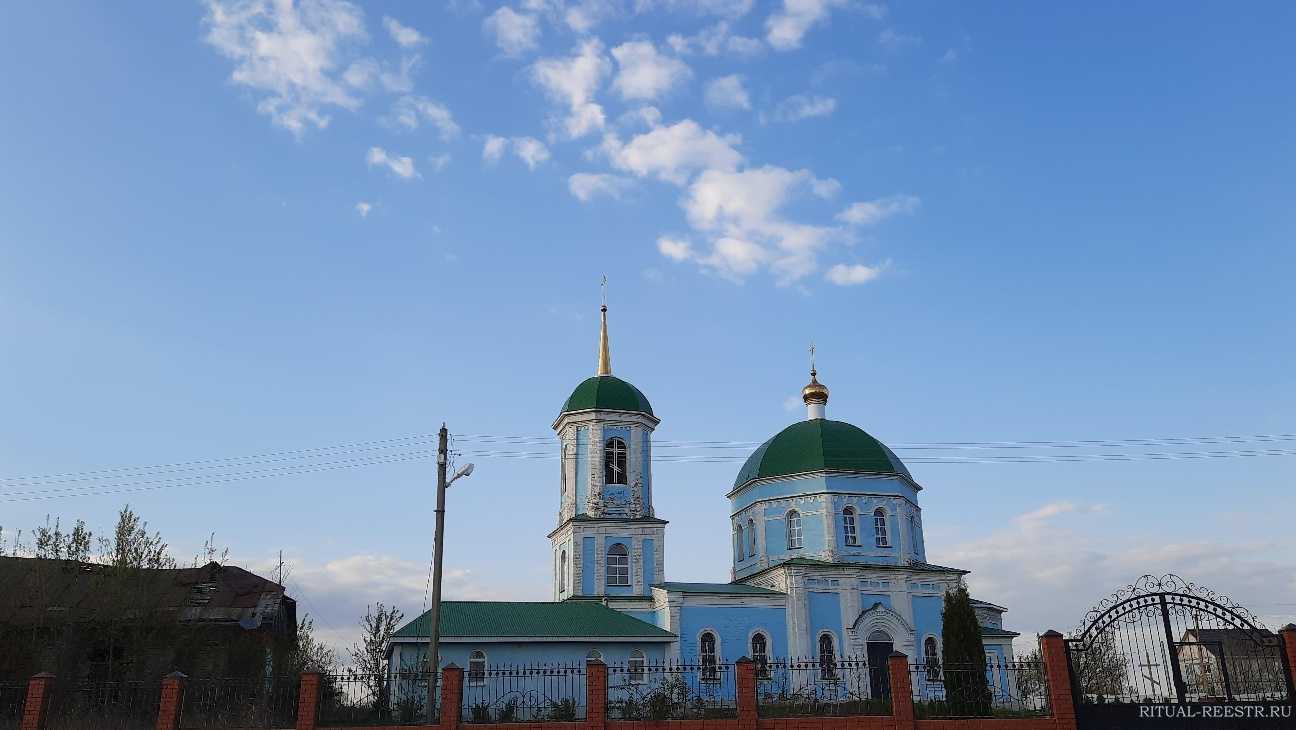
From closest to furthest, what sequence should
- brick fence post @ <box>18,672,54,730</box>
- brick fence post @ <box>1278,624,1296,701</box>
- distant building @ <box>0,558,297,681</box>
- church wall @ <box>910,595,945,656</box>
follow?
1. brick fence post @ <box>1278,624,1296,701</box>
2. brick fence post @ <box>18,672,54,730</box>
3. distant building @ <box>0,558,297,681</box>
4. church wall @ <box>910,595,945,656</box>

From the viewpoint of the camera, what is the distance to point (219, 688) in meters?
20.1

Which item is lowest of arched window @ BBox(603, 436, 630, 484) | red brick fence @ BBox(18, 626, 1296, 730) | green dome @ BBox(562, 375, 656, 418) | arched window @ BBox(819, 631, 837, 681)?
red brick fence @ BBox(18, 626, 1296, 730)

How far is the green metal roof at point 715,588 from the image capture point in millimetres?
30547

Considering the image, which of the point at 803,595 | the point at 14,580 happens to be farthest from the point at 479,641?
the point at 14,580

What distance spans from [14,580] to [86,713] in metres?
8.19

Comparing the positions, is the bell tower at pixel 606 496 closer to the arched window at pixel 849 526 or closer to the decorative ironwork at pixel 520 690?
the decorative ironwork at pixel 520 690

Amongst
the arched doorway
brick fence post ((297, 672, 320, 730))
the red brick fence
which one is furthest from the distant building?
the arched doorway

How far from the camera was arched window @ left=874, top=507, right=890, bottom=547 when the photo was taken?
33938 mm

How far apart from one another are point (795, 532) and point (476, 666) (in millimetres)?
13175

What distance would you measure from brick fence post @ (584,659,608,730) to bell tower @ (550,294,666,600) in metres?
13.5

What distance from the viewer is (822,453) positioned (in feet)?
114

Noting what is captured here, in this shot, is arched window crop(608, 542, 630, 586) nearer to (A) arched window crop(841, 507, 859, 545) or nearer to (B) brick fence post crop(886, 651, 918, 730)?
(A) arched window crop(841, 507, 859, 545)

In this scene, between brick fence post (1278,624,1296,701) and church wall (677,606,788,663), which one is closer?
brick fence post (1278,624,1296,701)

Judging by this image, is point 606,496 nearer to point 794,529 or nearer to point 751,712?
point 794,529
